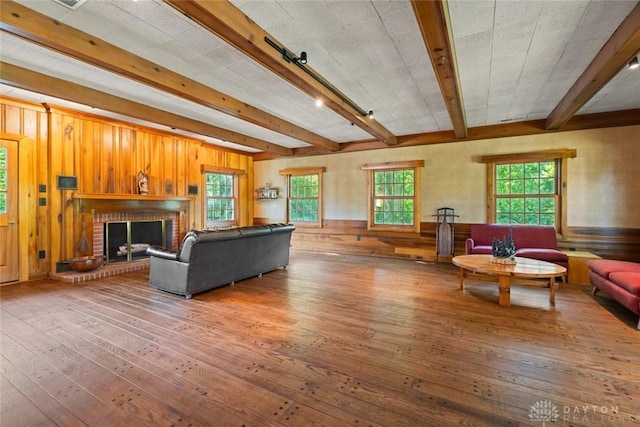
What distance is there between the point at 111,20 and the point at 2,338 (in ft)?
9.69

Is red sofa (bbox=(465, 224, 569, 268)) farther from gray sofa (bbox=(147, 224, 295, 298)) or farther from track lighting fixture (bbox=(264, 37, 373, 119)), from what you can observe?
gray sofa (bbox=(147, 224, 295, 298))

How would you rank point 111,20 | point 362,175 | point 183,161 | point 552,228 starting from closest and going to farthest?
point 111,20 < point 552,228 < point 183,161 < point 362,175

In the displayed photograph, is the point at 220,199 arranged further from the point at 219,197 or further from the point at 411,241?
the point at 411,241

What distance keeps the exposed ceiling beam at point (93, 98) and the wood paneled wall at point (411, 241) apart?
11.1 ft

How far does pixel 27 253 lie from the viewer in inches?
178

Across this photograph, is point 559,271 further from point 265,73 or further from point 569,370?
point 265,73

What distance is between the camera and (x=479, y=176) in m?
5.90

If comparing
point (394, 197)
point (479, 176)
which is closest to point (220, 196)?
point (394, 197)

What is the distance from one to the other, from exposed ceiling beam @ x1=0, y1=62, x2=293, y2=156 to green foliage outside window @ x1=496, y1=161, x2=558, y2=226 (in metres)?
5.72

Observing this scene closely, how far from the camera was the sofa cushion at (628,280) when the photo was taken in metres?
2.91

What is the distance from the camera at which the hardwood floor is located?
170cm

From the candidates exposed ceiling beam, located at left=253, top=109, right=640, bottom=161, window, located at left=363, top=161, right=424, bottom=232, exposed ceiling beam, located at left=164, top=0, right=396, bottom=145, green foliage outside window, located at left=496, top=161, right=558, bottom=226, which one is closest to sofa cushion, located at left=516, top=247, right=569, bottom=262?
green foliage outside window, located at left=496, top=161, right=558, bottom=226

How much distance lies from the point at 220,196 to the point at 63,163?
11.5 ft

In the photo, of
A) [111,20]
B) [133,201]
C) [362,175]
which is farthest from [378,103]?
[133,201]
